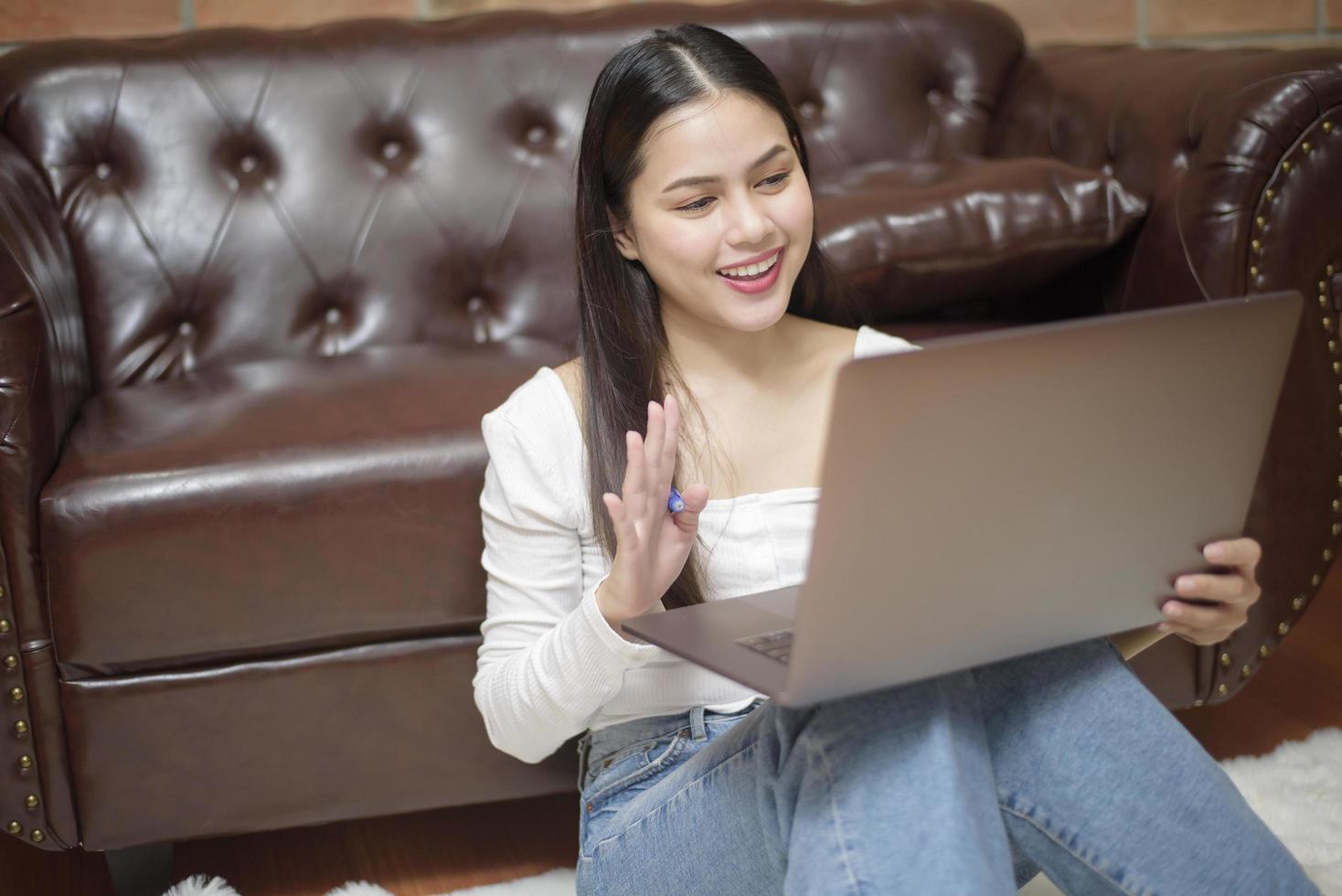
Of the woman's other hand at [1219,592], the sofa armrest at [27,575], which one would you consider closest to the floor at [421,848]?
the sofa armrest at [27,575]

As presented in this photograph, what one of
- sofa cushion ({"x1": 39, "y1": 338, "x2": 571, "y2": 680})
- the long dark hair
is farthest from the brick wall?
the long dark hair

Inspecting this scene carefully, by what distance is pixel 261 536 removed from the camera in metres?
1.26

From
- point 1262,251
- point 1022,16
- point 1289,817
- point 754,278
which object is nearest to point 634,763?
point 754,278

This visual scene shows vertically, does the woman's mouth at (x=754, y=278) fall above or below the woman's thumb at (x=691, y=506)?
above

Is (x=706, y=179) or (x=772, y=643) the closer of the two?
(x=772, y=643)

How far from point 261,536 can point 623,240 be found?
0.46m

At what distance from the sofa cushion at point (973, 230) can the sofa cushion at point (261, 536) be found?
48cm

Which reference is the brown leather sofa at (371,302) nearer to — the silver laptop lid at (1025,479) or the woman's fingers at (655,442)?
the woman's fingers at (655,442)

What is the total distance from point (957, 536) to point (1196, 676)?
891mm

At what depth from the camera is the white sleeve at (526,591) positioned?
3.43 feet

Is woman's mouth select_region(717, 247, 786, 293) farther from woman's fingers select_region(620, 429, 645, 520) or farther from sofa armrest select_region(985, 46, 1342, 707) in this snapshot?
sofa armrest select_region(985, 46, 1342, 707)

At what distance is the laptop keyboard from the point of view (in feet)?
2.63

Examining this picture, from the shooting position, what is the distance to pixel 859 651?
71 cm

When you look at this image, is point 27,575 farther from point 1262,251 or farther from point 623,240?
point 1262,251
